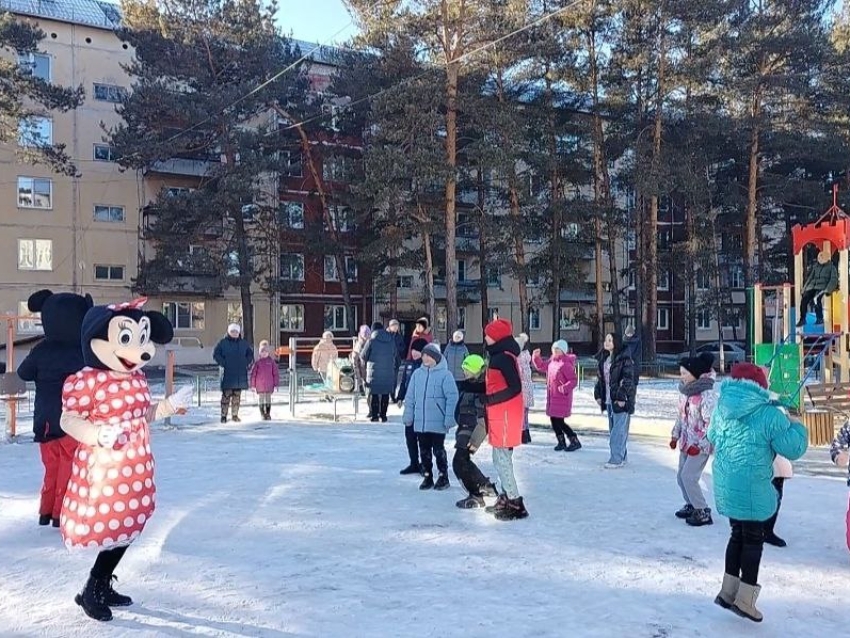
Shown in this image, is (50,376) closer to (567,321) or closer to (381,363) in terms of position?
(381,363)

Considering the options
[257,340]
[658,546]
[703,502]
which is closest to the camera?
[658,546]

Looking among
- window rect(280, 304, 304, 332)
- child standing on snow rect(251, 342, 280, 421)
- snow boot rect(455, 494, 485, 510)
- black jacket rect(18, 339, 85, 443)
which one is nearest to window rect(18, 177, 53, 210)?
window rect(280, 304, 304, 332)

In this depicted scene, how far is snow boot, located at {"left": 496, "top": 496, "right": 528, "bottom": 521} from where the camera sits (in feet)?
22.3

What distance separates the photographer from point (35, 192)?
1361 inches

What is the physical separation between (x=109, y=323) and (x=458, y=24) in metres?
24.6

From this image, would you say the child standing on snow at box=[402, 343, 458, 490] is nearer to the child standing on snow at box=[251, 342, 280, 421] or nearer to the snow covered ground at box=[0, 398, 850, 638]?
the snow covered ground at box=[0, 398, 850, 638]

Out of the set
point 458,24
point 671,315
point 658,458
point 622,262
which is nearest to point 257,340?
point 458,24

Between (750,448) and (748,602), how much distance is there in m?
0.90

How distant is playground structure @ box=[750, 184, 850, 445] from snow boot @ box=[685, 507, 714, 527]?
6437 mm

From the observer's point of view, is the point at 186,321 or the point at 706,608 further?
the point at 186,321

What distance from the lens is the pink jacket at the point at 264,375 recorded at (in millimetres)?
14164

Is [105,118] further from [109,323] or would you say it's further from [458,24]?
[109,323]

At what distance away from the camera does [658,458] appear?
10.2 metres

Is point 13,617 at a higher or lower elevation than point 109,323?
lower
